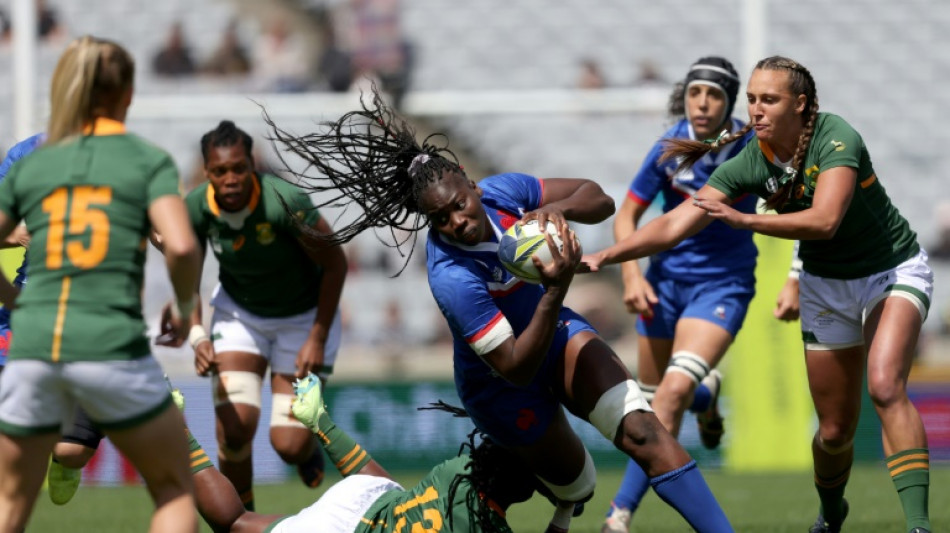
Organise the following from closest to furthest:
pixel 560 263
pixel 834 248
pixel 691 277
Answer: pixel 560 263, pixel 834 248, pixel 691 277

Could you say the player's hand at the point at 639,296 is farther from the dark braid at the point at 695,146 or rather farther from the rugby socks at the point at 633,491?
the dark braid at the point at 695,146

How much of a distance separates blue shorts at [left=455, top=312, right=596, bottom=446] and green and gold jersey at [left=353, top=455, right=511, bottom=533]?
0.73 ft

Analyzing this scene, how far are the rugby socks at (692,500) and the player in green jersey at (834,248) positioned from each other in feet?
2.94

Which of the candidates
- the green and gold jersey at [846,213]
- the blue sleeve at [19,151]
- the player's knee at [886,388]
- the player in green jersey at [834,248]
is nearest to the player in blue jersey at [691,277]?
the player in green jersey at [834,248]

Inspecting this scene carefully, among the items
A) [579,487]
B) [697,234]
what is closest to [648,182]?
[697,234]

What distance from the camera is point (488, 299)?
16.5 feet

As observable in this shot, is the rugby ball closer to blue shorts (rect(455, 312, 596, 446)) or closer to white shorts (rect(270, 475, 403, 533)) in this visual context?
blue shorts (rect(455, 312, 596, 446))

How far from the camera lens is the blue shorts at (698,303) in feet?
24.3

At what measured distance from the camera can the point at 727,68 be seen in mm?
7406

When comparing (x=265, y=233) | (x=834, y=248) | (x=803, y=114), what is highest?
(x=803, y=114)

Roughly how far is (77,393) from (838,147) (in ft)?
10.1

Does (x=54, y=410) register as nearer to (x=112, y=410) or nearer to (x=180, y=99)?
(x=112, y=410)

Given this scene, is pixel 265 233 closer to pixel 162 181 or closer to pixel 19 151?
pixel 19 151

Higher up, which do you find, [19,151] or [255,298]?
[19,151]
